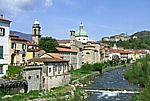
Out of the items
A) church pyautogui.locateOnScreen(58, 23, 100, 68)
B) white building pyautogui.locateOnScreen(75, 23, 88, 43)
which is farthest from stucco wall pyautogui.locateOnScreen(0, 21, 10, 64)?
white building pyautogui.locateOnScreen(75, 23, 88, 43)

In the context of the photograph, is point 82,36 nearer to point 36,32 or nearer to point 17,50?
point 36,32

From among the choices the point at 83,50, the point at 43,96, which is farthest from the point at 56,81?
the point at 83,50

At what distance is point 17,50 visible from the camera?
38219 mm

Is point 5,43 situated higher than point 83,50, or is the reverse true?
point 83,50

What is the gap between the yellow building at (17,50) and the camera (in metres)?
36.8

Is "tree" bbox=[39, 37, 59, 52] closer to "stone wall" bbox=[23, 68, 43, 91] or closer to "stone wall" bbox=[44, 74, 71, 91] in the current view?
"stone wall" bbox=[44, 74, 71, 91]

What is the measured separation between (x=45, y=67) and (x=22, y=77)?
215 inches

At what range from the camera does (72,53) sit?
6881 centimetres

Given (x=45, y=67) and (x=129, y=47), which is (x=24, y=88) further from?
(x=129, y=47)

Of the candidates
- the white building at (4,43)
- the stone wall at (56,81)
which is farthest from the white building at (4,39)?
the stone wall at (56,81)

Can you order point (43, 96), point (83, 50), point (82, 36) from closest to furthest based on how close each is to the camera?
1. point (43, 96)
2. point (83, 50)
3. point (82, 36)

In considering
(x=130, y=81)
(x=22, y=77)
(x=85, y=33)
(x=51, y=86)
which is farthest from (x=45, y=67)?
(x=85, y=33)

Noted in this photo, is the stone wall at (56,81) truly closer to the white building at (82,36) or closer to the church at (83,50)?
the church at (83,50)

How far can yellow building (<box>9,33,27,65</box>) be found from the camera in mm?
36838
